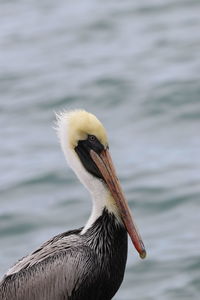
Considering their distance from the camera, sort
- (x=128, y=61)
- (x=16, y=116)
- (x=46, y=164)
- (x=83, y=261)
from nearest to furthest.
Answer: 1. (x=83, y=261)
2. (x=46, y=164)
3. (x=16, y=116)
4. (x=128, y=61)

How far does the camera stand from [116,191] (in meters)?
8.25

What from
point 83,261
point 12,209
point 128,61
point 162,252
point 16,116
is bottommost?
point 83,261

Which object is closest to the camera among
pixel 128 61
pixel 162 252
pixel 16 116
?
pixel 162 252

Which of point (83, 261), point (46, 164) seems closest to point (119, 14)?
point (46, 164)

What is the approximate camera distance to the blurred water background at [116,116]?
39.8 ft

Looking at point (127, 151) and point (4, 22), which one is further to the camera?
point (4, 22)

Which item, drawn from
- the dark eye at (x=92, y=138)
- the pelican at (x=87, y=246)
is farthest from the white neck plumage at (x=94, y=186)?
the dark eye at (x=92, y=138)

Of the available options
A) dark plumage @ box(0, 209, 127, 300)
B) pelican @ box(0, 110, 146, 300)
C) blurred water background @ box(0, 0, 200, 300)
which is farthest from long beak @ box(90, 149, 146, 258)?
blurred water background @ box(0, 0, 200, 300)

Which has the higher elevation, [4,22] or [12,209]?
[4,22]

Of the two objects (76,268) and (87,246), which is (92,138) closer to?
(87,246)

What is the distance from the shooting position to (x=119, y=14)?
17.7 metres

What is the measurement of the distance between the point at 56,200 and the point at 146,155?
1.37 m

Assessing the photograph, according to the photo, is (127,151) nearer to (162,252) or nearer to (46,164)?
(46,164)

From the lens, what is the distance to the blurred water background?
1213cm
